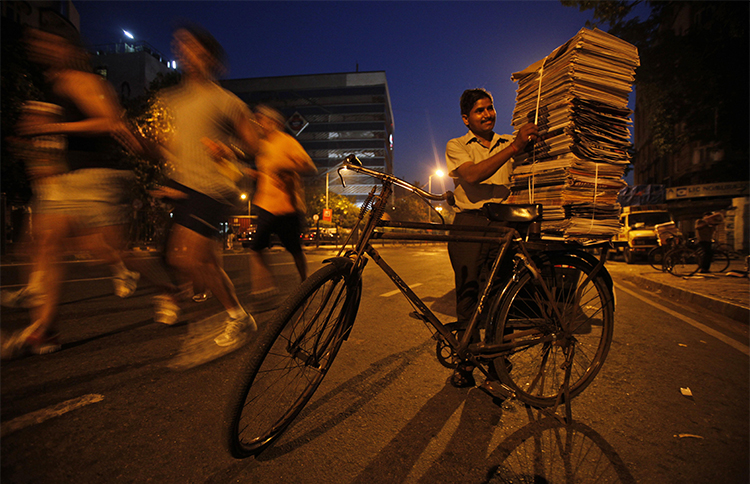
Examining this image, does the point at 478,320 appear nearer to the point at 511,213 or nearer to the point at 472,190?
the point at 511,213

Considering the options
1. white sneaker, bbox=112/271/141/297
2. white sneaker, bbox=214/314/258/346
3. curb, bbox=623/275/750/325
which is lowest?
curb, bbox=623/275/750/325

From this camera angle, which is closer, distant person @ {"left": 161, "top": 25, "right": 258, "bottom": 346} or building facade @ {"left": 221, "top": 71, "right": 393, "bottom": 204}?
distant person @ {"left": 161, "top": 25, "right": 258, "bottom": 346}

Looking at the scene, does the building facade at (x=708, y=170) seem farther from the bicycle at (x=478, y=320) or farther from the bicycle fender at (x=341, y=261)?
the bicycle fender at (x=341, y=261)

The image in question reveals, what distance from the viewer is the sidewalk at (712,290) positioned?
17.6 feet

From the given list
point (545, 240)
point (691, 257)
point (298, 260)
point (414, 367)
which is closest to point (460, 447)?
point (414, 367)

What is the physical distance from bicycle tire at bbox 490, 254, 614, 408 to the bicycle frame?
1.6 inches

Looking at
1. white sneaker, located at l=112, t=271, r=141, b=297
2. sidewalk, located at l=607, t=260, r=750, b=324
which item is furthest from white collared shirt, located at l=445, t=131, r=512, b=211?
sidewalk, located at l=607, t=260, r=750, b=324

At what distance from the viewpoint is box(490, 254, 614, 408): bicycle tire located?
6.99 ft

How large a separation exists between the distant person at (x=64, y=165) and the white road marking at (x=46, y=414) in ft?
3.27

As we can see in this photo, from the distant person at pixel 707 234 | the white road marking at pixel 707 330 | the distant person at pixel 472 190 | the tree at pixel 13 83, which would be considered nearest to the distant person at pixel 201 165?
the distant person at pixel 472 190

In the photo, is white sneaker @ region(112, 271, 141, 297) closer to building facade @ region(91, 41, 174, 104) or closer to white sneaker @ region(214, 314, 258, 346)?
white sneaker @ region(214, 314, 258, 346)

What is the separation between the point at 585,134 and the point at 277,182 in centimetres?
230


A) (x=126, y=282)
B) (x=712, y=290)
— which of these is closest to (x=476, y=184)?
(x=126, y=282)

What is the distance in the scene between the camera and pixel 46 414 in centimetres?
186
